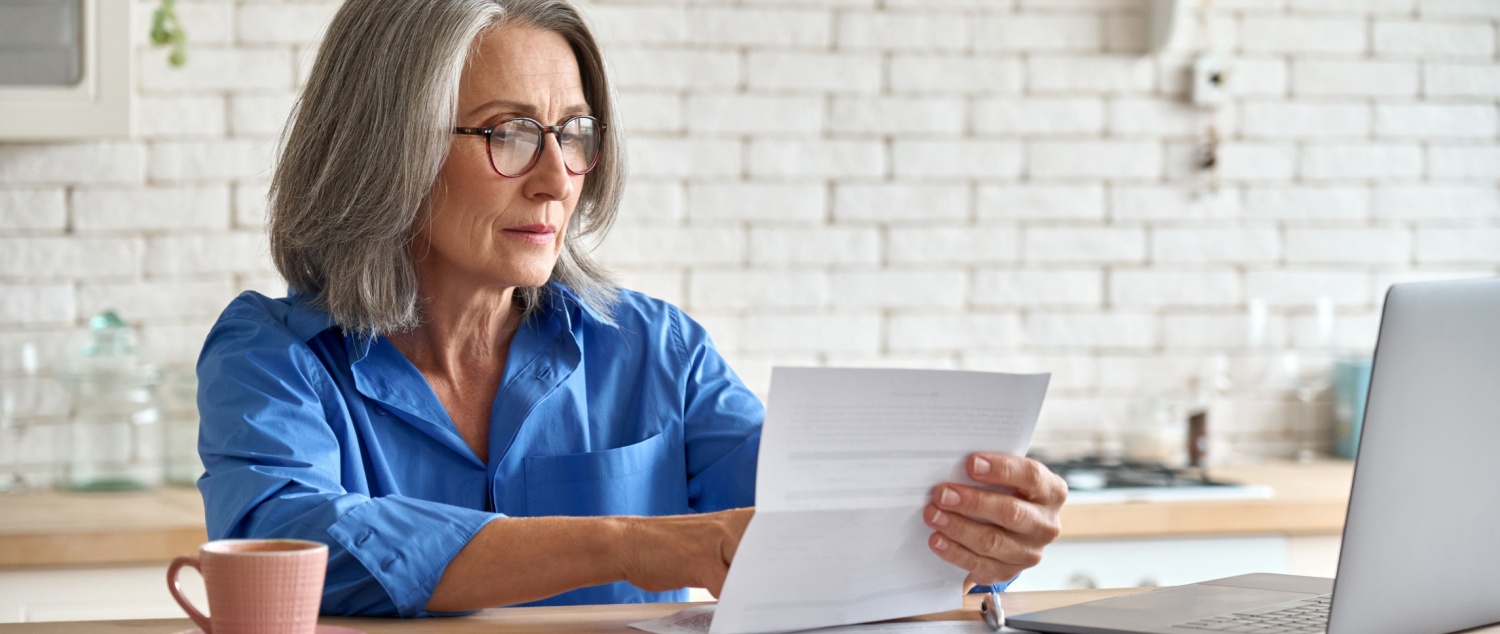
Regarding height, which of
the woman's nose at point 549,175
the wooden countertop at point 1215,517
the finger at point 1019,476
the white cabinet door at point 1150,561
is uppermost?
the woman's nose at point 549,175

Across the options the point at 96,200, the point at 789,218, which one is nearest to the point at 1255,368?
the point at 789,218

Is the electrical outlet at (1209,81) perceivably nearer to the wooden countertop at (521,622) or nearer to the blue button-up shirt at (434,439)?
the blue button-up shirt at (434,439)

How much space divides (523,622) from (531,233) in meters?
0.54

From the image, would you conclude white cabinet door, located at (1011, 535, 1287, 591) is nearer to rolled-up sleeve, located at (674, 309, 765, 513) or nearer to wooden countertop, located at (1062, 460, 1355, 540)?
wooden countertop, located at (1062, 460, 1355, 540)

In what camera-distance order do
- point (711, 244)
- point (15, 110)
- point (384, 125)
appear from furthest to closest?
point (711, 244), point (15, 110), point (384, 125)

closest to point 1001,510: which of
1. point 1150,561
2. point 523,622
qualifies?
point 523,622

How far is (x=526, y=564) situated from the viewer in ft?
4.26

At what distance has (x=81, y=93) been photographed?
8.44 ft

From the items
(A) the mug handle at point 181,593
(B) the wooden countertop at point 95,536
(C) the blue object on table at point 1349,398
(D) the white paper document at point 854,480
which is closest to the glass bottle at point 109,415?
(B) the wooden countertop at point 95,536

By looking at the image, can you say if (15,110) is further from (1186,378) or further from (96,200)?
(1186,378)

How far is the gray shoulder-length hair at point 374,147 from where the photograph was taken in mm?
1633

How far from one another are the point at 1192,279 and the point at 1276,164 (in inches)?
13.2

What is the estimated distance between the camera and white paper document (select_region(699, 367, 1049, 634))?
1122mm

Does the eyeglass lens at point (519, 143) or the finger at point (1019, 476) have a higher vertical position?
the eyeglass lens at point (519, 143)
